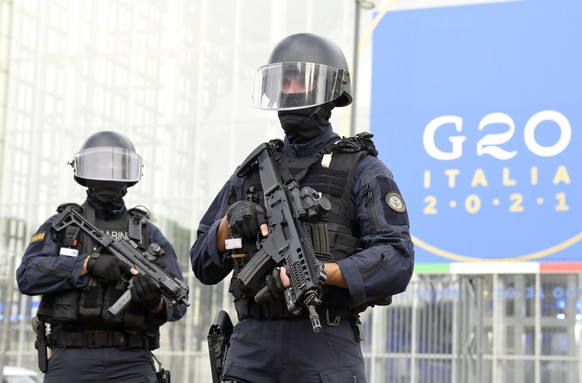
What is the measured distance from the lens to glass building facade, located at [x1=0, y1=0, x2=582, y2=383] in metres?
9.20

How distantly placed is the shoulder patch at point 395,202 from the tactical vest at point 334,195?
145 mm

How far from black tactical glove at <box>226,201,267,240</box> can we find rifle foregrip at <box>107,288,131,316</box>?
214 centimetres

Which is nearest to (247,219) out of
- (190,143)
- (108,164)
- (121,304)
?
(121,304)

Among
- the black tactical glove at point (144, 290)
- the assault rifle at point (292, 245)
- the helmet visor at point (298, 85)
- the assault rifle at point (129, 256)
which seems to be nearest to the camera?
the assault rifle at point (292, 245)

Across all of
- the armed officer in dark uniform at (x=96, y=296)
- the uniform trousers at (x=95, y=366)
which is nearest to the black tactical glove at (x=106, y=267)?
the armed officer in dark uniform at (x=96, y=296)

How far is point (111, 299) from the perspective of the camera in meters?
5.98

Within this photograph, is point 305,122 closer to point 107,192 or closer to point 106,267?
point 106,267

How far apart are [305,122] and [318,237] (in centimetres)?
46

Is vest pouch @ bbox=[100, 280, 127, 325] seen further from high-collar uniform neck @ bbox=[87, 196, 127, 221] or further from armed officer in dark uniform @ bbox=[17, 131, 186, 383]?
high-collar uniform neck @ bbox=[87, 196, 127, 221]

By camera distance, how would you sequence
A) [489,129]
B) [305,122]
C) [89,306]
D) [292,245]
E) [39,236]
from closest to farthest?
[292,245]
[305,122]
[89,306]
[39,236]
[489,129]

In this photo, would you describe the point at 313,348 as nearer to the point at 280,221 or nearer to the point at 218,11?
the point at 280,221

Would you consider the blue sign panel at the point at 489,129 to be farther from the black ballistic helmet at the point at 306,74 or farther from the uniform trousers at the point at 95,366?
the black ballistic helmet at the point at 306,74

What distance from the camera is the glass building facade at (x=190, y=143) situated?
30.2 feet

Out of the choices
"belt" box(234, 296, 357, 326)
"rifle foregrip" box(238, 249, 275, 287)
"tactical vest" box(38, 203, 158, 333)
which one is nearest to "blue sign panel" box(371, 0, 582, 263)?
"tactical vest" box(38, 203, 158, 333)
